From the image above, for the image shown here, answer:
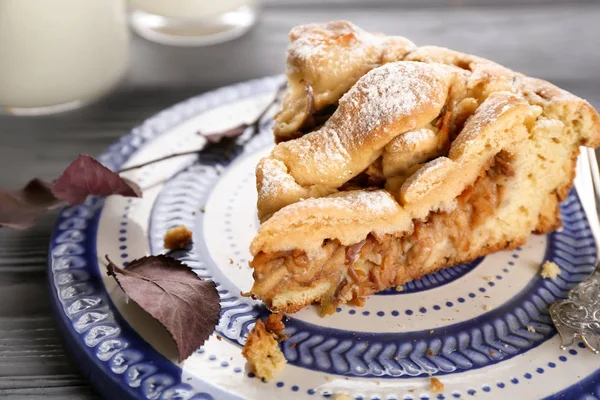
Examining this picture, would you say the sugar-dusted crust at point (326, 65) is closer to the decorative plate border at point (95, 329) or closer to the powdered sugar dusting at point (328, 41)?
the powdered sugar dusting at point (328, 41)

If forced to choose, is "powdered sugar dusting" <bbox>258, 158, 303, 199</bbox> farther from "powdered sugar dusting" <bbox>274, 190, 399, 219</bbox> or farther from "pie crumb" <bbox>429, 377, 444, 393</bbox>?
"pie crumb" <bbox>429, 377, 444, 393</bbox>

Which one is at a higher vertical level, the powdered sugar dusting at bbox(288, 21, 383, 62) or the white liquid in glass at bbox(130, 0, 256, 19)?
the powdered sugar dusting at bbox(288, 21, 383, 62)

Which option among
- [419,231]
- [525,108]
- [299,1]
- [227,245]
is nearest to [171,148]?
[227,245]

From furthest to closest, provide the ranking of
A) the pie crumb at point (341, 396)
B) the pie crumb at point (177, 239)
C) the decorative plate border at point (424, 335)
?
1. the pie crumb at point (177, 239)
2. the decorative plate border at point (424, 335)
3. the pie crumb at point (341, 396)

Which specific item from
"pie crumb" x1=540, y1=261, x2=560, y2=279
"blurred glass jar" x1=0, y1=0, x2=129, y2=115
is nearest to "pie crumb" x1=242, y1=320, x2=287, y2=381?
"pie crumb" x1=540, y1=261, x2=560, y2=279

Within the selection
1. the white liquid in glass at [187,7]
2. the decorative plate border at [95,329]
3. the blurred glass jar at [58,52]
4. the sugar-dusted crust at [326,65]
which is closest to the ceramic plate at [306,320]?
the decorative plate border at [95,329]

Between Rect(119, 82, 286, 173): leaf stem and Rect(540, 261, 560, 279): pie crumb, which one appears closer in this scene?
Rect(540, 261, 560, 279): pie crumb

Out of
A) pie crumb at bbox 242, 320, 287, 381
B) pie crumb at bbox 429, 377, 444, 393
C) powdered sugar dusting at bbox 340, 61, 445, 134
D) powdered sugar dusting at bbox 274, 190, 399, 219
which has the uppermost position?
powdered sugar dusting at bbox 340, 61, 445, 134
